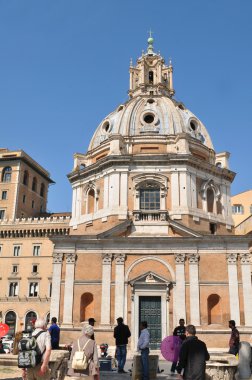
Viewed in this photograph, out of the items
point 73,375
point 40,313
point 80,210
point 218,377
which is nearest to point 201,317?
point 80,210

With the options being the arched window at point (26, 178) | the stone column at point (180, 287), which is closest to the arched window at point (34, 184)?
the arched window at point (26, 178)

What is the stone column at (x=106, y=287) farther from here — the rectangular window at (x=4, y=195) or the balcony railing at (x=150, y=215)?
the rectangular window at (x=4, y=195)

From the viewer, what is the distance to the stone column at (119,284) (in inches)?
982

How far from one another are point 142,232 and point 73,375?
64.7ft

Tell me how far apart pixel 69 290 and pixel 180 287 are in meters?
6.50

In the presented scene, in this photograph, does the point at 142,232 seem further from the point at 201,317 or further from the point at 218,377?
the point at 218,377

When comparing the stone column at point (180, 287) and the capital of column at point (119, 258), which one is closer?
the stone column at point (180, 287)

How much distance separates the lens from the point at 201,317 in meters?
24.7

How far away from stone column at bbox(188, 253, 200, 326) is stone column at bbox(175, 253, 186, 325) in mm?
453

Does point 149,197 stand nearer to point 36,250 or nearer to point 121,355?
point 121,355

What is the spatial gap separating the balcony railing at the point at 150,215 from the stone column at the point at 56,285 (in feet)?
17.4

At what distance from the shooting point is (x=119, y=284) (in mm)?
25453

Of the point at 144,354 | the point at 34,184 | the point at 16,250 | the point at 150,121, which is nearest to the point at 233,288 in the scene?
the point at 150,121

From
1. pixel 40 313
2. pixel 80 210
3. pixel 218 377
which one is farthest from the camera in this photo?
pixel 40 313
